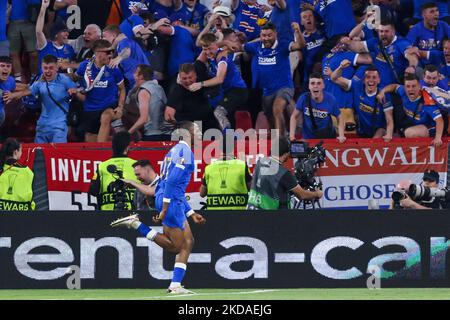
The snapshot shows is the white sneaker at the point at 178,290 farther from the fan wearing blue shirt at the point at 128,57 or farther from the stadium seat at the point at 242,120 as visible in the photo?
the fan wearing blue shirt at the point at 128,57

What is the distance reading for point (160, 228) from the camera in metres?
15.4

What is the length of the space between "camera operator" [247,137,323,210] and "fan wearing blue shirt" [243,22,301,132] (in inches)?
136

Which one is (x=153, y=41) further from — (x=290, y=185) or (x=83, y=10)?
(x=290, y=185)

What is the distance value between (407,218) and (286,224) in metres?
1.46

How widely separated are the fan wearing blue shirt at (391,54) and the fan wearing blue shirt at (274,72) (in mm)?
1222

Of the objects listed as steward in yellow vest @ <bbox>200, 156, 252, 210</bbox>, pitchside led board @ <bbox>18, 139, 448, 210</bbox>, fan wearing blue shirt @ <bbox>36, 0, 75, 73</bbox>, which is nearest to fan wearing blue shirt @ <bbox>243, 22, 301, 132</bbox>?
pitchside led board @ <bbox>18, 139, 448, 210</bbox>

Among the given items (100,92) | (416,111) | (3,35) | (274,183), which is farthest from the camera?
(3,35)

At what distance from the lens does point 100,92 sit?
19.0m

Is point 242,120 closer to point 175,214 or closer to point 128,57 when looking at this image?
point 128,57

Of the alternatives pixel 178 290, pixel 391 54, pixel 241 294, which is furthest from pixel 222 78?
pixel 178 290

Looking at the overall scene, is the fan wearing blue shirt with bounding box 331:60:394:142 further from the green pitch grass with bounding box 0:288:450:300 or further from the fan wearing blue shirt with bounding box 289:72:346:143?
the green pitch grass with bounding box 0:288:450:300

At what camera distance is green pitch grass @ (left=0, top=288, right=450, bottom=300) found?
1351 centimetres

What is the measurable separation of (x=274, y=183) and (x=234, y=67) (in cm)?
413

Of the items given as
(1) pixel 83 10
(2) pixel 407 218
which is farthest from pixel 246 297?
(1) pixel 83 10
